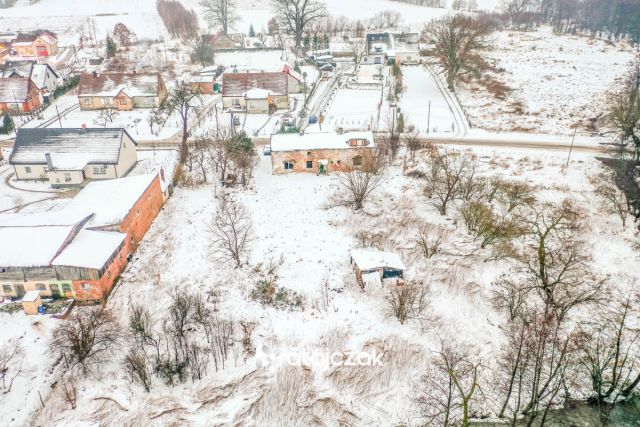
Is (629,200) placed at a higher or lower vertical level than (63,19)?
lower

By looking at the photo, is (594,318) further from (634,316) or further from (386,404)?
(386,404)

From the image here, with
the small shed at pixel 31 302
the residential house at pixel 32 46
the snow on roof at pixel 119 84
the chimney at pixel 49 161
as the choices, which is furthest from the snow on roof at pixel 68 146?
the residential house at pixel 32 46

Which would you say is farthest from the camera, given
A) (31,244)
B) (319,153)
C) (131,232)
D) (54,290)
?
(319,153)

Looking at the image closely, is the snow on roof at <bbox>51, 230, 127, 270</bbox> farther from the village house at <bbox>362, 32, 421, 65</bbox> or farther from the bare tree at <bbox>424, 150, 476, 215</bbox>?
the village house at <bbox>362, 32, 421, 65</bbox>

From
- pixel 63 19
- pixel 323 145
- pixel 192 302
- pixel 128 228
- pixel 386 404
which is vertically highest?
pixel 63 19

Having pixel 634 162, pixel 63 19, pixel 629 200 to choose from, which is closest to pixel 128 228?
pixel 629 200

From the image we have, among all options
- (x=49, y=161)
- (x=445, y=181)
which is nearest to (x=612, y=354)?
(x=445, y=181)

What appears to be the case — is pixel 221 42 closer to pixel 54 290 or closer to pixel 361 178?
pixel 361 178
